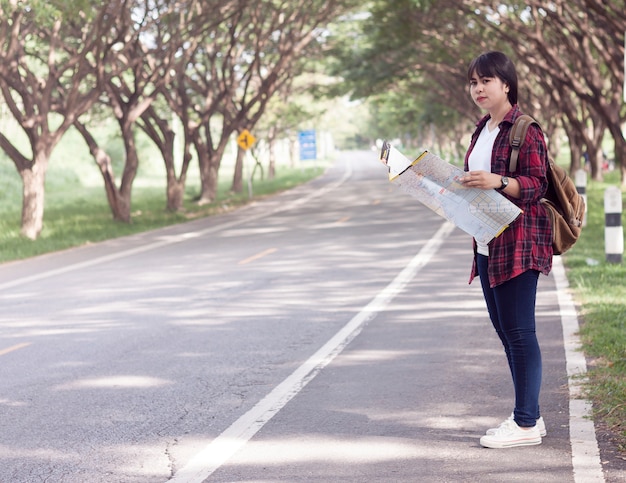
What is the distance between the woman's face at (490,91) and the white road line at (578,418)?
181 cm

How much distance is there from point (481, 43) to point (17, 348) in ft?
78.7

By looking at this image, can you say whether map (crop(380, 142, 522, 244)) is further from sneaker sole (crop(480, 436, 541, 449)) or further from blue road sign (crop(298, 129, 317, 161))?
blue road sign (crop(298, 129, 317, 161))

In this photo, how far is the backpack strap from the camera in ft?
16.6

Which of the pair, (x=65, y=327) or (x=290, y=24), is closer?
(x=65, y=327)

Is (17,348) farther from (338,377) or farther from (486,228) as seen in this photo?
(486,228)

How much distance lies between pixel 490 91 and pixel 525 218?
26.3 inches

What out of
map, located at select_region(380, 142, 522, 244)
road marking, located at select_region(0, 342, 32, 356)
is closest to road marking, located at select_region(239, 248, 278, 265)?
road marking, located at select_region(0, 342, 32, 356)

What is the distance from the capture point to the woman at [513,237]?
200 inches

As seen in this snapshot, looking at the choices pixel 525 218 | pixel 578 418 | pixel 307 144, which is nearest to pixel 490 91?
pixel 525 218

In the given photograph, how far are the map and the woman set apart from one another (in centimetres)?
9

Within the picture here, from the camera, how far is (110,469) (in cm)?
524

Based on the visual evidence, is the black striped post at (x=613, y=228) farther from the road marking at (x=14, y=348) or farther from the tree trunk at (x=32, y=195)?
the tree trunk at (x=32, y=195)

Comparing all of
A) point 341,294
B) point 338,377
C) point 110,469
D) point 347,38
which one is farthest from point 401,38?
point 110,469

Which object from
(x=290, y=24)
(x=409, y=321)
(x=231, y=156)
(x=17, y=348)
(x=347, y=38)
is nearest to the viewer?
(x=17, y=348)
